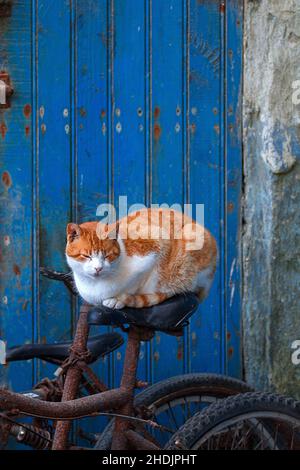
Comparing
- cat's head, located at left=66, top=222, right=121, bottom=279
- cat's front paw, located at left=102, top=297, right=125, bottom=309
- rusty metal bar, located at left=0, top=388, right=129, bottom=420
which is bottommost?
rusty metal bar, located at left=0, top=388, right=129, bottom=420

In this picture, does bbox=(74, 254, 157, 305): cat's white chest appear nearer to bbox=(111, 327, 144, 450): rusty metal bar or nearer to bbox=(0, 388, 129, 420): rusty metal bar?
bbox=(111, 327, 144, 450): rusty metal bar

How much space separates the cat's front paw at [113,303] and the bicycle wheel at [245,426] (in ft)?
1.51

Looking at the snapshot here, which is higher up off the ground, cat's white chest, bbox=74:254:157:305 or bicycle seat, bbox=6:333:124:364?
cat's white chest, bbox=74:254:157:305

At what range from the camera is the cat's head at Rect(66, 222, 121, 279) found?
289 centimetres

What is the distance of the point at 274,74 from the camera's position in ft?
13.0

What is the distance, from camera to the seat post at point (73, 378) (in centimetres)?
292

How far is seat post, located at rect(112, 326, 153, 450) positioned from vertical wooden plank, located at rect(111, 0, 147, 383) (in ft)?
3.61

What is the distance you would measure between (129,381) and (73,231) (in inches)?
21.2

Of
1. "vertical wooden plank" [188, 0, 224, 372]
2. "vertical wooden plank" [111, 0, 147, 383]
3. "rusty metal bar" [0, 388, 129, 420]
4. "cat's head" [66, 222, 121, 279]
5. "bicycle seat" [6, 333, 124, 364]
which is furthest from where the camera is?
"vertical wooden plank" [188, 0, 224, 372]

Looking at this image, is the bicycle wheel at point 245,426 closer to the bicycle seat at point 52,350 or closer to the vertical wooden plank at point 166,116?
the bicycle seat at point 52,350

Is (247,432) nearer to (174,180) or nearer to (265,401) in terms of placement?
(265,401)

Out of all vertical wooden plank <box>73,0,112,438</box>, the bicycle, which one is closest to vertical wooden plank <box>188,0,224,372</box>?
vertical wooden plank <box>73,0,112,438</box>

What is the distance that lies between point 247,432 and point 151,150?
1463 millimetres

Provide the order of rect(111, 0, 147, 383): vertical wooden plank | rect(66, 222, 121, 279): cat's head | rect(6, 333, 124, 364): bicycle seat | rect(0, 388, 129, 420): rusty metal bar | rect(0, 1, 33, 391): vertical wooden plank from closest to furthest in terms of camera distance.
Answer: rect(0, 388, 129, 420): rusty metal bar, rect(66, 222, 121, 279): cat's head, rect(6, 333, 124, 364): bicycle seat, rect(0, 1, 33, 391): vertical wooden plank, rect(111, 0, 147, 383): vertical wooden plank
